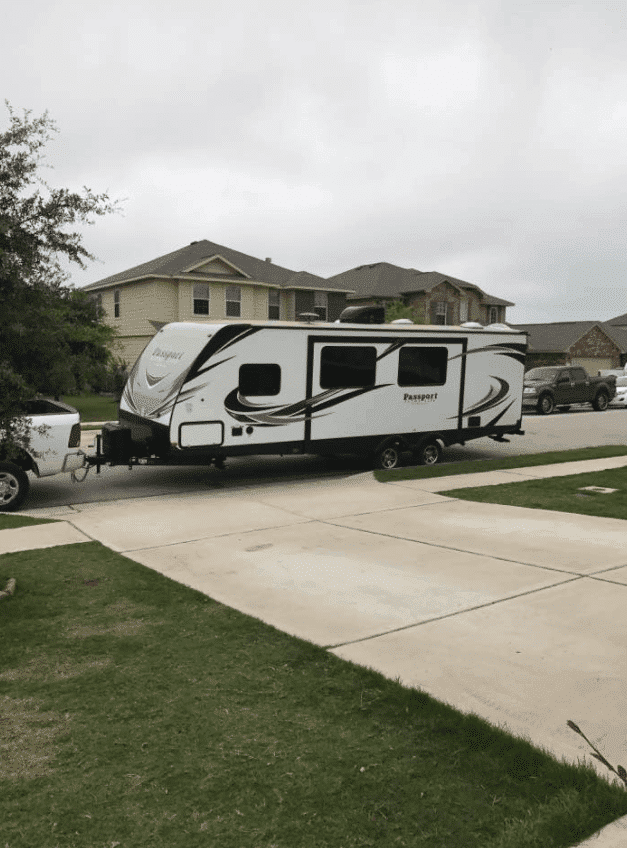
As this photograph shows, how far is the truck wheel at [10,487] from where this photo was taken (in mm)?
11320

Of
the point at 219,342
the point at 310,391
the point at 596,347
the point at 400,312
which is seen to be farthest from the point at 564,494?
the point at 596,347

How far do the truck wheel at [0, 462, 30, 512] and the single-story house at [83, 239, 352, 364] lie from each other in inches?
1104

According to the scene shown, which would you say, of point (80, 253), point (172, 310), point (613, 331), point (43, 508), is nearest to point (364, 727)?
point (80, 253)

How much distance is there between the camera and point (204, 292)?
41.4m

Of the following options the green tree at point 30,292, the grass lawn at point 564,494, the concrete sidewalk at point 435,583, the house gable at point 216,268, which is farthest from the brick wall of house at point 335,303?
the green tree at point 30,292

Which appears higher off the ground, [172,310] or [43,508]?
[172,310]

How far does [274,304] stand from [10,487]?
33959 millimetres

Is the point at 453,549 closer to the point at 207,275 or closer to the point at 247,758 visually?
the point at 247,758

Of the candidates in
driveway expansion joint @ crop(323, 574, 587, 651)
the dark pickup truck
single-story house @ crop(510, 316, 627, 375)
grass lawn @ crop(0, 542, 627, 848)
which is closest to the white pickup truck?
grass lawn @ crop(0, 542, 627, 848)

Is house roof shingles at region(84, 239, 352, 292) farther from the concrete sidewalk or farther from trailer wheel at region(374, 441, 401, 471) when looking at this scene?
the concrete sidewalk

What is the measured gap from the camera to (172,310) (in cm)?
4128

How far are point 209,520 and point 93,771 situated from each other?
A: 6567mm

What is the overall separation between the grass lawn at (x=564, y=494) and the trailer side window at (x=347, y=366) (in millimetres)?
3029

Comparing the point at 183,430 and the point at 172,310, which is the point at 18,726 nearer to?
the point at 183,430
